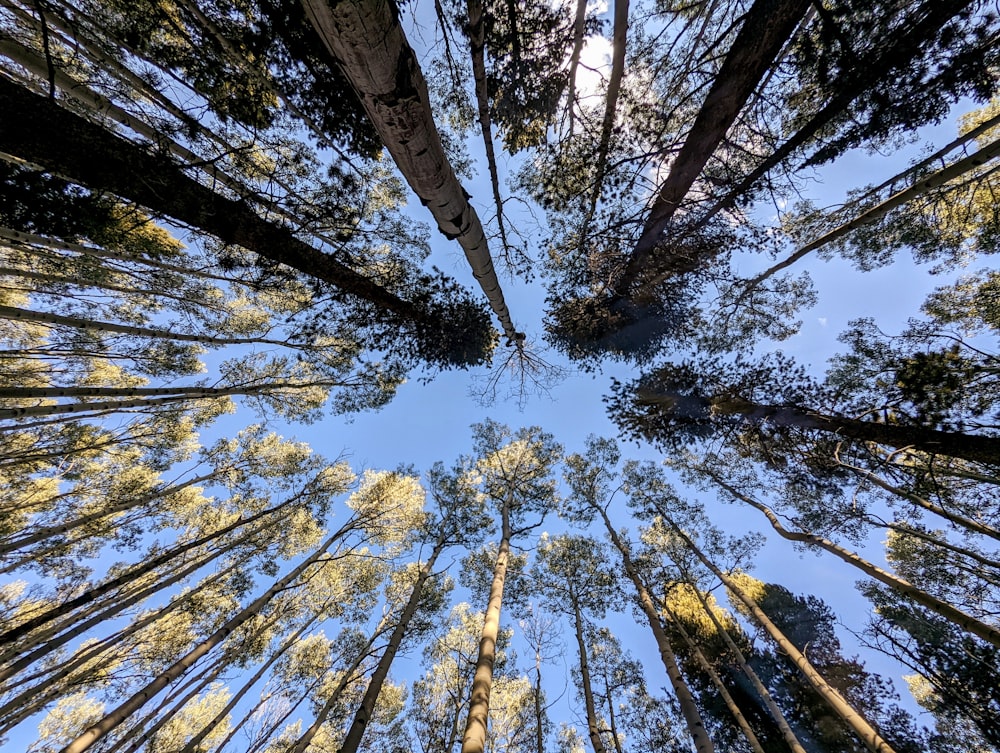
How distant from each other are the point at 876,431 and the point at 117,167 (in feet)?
32.0

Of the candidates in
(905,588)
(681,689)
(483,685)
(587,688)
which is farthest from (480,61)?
(587,688)

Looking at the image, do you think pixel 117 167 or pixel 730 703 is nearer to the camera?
pixel 117 167

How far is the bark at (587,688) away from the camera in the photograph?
19.4 feet

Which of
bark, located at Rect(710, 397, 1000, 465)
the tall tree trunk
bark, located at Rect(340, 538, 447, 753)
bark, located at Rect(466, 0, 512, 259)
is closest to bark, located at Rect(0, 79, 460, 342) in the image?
the tall tree trunk

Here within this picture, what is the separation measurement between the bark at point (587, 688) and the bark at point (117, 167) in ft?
29.0

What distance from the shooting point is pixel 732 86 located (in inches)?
159

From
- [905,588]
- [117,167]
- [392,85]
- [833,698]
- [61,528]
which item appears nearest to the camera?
[392,85]

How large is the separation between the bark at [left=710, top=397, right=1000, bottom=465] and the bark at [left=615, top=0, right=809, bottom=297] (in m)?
3.95

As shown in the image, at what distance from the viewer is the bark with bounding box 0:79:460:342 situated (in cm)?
257

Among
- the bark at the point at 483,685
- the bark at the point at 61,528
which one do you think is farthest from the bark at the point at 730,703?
the bark at the point at 61,528

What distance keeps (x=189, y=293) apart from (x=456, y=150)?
709cm

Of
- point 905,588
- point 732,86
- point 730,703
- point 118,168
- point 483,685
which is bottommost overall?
point 730,703

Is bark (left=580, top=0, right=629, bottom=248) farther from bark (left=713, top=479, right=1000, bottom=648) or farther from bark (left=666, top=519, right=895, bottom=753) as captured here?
bark (left=666, top=519, right=895, bottom=753)

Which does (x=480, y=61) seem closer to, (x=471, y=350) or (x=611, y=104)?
(x=611, y=104)
